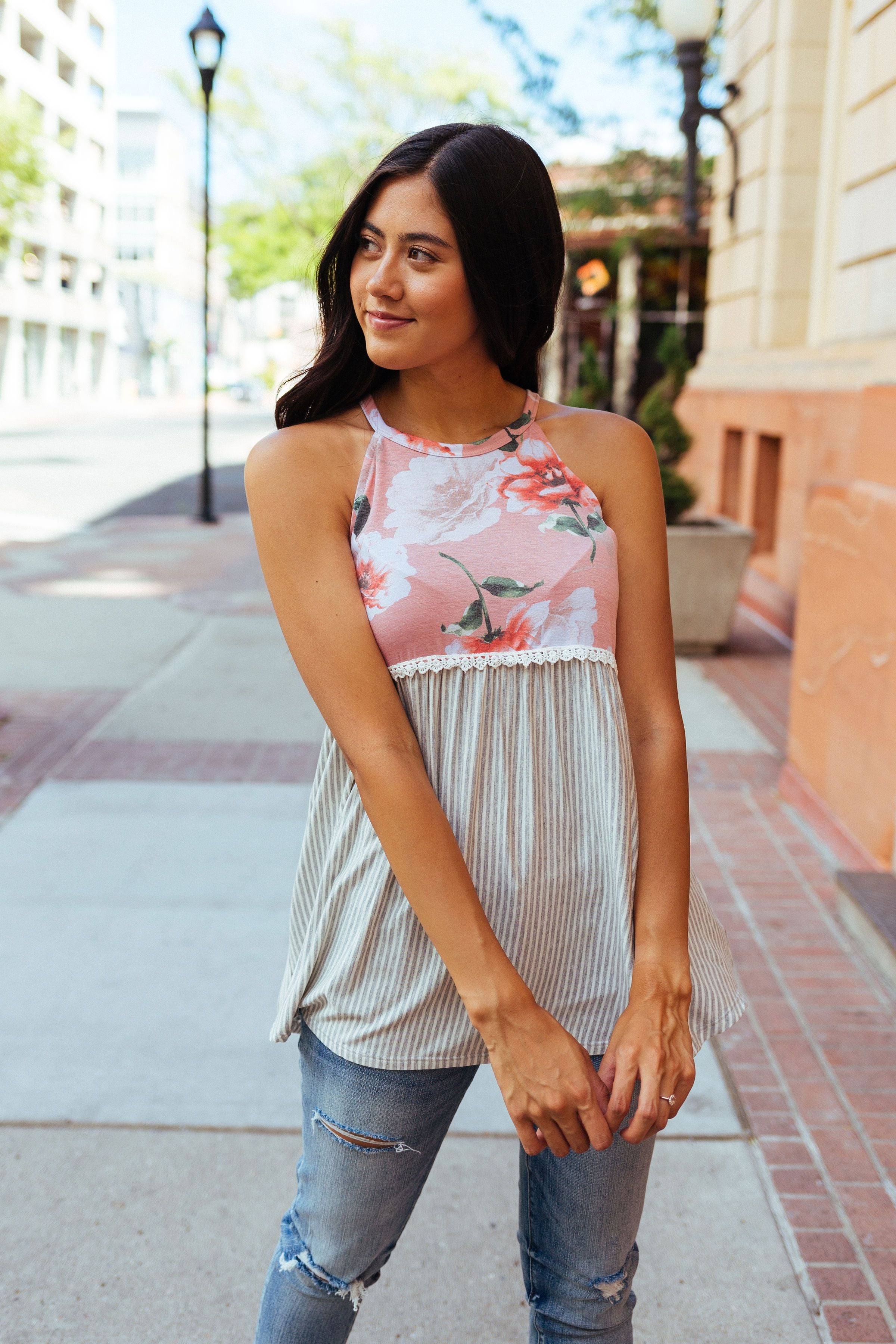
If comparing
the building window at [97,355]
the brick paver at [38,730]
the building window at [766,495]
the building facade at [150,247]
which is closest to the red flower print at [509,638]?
the brick paver at [38,730]

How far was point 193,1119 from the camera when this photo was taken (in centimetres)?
304

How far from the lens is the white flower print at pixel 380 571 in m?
1.55

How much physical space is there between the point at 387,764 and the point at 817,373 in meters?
8.08

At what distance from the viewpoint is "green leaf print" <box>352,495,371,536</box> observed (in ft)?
5.24

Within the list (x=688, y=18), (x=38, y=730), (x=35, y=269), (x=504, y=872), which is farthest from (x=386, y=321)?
(x=35, y=269)


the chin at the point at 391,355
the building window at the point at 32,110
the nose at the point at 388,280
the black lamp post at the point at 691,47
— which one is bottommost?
the chin at the point at 391,355

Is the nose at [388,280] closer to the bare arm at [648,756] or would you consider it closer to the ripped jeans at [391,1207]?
the bare arm at [648,756]

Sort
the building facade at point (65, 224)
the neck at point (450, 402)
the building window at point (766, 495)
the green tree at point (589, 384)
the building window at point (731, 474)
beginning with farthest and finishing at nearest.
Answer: the building facade at point (65, 224), the green tree at point (589, 384), the building window at point (731, 474), the building window at point (766, 495), the neck at point (450, 402)

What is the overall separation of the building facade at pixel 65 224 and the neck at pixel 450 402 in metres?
50.2

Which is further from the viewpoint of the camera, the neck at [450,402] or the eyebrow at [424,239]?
the neck at [450,402]

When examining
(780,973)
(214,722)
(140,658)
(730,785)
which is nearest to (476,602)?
(780,973)

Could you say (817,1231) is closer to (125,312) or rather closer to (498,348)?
(498,348)

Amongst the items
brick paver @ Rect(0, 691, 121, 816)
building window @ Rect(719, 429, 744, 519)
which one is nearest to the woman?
brick paver @ Rect(0, 691, 121, 816)

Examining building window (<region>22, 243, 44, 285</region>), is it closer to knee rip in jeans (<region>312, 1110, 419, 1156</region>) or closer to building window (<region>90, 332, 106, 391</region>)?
building window (<region>90, 332, 106, 391</region>)
